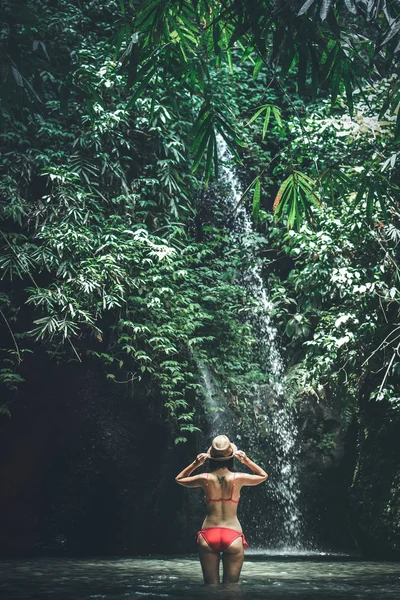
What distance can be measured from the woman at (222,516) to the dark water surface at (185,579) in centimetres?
19

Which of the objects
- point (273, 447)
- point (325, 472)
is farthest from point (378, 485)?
point (273, 447)

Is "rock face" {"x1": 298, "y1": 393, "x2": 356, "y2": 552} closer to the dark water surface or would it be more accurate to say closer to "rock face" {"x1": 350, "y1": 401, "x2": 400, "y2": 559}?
"rock face" {"x1": 350, "y1": 401, "x2": 400, "y2": 559}

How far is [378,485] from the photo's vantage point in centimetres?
1051

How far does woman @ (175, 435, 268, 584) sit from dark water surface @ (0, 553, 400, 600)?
191 mm

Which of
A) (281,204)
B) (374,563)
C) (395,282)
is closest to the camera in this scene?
(281,204)

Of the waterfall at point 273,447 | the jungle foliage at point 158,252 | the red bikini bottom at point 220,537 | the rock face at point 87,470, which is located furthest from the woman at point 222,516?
the waterfall at point 273,447

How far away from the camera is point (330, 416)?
1258 cm

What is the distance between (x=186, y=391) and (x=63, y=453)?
2.42 meters

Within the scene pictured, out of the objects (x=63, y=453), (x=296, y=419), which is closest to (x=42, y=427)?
(x=63, y=453)

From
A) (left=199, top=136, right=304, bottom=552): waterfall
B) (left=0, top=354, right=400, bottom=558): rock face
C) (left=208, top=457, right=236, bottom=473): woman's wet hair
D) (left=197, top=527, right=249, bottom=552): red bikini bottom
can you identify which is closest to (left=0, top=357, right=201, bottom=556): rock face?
(left=0, top=354, right=400, bottom=558): rock face

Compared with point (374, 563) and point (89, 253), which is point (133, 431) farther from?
point (374, 563)

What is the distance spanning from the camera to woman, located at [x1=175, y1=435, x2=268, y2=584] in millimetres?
5824

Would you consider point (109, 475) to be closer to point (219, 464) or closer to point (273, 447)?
point (273, 447)

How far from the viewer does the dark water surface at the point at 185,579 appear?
575cm
